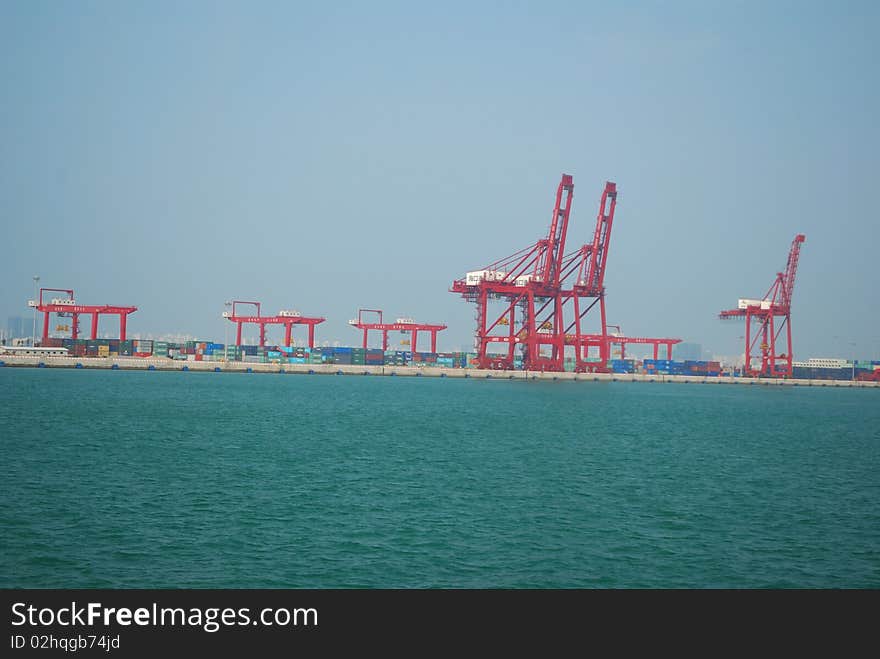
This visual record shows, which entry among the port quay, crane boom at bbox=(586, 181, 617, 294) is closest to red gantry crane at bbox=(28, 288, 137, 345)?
the port quay

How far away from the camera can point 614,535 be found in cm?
1409

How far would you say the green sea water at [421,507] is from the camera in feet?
37.5

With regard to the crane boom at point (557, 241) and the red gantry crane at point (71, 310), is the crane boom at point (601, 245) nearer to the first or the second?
the crane boom at point (557, 241)

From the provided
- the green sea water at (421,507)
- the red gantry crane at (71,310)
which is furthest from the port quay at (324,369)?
the green sea water at (421,507)

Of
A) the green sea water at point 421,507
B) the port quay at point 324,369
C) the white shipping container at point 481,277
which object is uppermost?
the white shipping container at point 481,277

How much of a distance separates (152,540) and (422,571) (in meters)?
4.64

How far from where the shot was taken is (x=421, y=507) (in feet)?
52.6

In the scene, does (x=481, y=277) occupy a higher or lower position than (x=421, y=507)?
higher

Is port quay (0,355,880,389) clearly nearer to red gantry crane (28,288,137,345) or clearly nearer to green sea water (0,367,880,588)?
red gantry crane (28,288,137,345)

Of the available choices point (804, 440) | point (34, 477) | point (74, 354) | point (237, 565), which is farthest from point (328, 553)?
point (74, 354)

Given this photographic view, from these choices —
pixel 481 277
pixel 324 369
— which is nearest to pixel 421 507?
pixel 481 277

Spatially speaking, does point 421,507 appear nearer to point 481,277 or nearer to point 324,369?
point 481,277

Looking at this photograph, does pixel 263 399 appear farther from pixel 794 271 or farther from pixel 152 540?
pixel 794 271

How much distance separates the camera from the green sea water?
11438 mm
